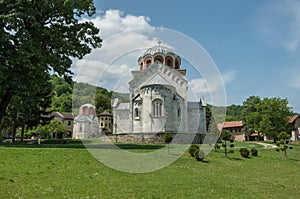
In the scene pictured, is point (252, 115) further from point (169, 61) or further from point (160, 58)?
point (160, 58)

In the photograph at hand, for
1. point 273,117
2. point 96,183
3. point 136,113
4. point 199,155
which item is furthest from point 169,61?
point 96,183

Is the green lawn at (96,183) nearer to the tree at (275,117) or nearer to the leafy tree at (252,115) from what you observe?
the tree at (275,117)

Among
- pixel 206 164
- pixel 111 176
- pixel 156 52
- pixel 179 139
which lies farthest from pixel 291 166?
pixel 156 52

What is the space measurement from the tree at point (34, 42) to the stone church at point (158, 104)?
45.6ft

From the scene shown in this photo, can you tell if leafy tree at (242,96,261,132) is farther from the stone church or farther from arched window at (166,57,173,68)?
arched window at (166,57,173,68)

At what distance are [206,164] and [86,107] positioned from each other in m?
9.00

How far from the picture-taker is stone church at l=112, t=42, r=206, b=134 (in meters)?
37.2

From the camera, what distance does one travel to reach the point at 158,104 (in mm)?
37375

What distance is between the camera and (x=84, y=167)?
44.7ft

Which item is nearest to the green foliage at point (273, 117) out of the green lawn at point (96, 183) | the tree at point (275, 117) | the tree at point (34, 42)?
the tree at point (275, 117)

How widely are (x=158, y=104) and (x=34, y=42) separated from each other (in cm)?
2157

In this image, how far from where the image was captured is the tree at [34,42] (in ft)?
56.7

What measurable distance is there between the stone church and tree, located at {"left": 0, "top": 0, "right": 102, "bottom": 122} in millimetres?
13900

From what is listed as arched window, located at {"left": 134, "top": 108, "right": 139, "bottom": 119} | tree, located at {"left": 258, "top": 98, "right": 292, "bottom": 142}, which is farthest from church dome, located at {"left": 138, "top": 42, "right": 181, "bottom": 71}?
tree, located at {"left": 258, "top": 98, "right": 292, "bottom": 142}
